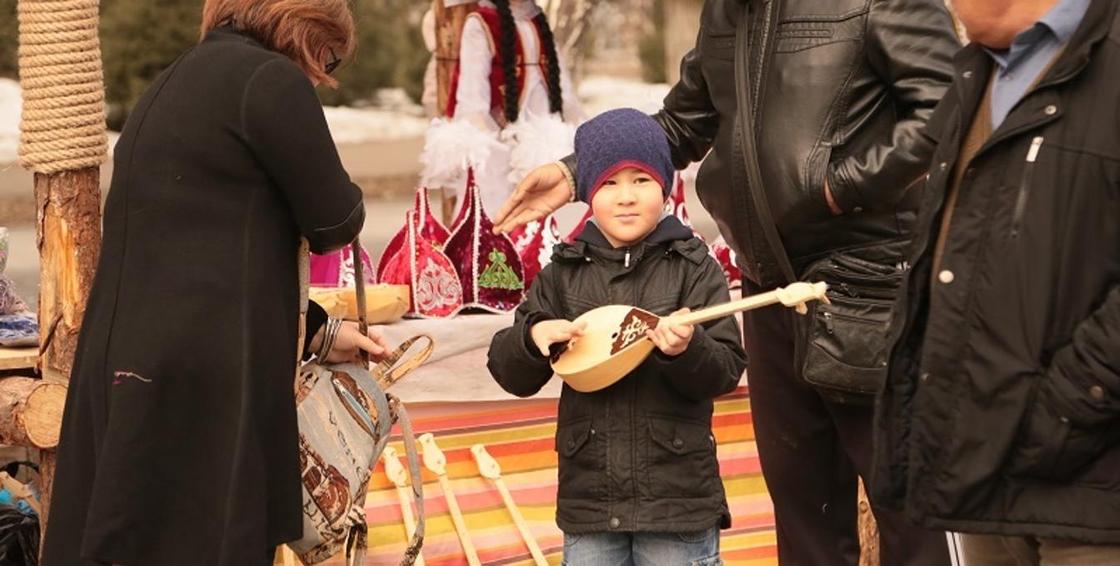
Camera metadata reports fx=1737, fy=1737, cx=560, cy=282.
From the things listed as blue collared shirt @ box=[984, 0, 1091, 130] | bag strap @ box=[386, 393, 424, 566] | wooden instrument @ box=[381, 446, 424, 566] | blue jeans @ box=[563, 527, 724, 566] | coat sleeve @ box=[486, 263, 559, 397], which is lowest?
wooden instrument @ box=[381, 446, 424, 566]

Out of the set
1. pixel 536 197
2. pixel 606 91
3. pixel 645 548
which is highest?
pixel 536 197

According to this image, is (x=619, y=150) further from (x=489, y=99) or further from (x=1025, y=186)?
(x=489, y=99)

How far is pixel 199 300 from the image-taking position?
121 inches

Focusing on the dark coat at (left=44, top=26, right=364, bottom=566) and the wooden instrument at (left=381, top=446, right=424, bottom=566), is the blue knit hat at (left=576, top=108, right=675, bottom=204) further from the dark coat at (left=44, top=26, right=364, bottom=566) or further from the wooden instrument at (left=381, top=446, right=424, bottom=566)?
the wooden instrument at (left=381, top=446, right=424, bottom=566)

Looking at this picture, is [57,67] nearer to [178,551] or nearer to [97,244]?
[97,244]

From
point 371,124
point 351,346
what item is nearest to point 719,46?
point 351,346

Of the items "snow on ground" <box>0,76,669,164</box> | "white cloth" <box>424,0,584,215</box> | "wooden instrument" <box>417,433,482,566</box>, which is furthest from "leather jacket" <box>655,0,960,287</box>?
"snow on ground" <box>0,76,669,164</box>

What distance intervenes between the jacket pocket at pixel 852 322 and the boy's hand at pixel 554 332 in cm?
53

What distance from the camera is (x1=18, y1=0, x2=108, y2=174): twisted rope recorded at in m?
3.80

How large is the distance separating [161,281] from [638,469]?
3.46 ft

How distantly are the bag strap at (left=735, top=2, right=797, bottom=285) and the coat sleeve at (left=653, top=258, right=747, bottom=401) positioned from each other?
146 millimetres

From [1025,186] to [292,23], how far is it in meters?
1.35

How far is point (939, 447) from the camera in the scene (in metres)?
2.78

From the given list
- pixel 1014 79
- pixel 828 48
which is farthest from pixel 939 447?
pixel 828 48
